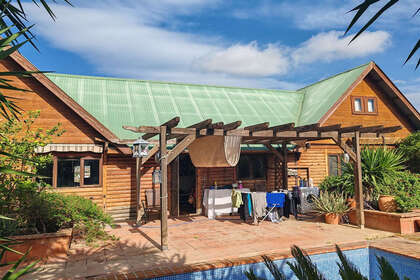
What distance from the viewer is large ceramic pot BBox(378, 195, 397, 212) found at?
876 centimetres

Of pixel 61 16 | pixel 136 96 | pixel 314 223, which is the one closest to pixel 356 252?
pixel 314 223

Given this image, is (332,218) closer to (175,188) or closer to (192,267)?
(175,188)

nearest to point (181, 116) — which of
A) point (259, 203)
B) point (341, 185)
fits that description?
point (259, 203)

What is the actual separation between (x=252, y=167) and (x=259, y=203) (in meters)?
3.21

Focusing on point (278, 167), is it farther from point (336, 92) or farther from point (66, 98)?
point (66, 98)

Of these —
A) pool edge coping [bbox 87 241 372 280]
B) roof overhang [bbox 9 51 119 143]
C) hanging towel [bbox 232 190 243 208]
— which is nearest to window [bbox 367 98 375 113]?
hanging towel [bbox 232 190 243 208]

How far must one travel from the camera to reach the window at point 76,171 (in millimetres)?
9883

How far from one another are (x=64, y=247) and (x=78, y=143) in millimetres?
4279

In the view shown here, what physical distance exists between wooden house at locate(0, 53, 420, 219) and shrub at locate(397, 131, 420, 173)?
0.82 meters

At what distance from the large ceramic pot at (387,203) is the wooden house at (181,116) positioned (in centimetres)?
361

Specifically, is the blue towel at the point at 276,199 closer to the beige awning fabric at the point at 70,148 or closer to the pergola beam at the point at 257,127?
the pergola beam at the point at 257,127

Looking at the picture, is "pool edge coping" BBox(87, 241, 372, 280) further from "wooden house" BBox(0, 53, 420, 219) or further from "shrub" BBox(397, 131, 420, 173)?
"shrub" BBox(397, 131, 420, 173)

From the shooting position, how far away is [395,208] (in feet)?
28.6

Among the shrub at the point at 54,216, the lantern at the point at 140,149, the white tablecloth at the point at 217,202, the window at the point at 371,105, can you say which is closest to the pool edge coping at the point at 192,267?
the shrub at the point at 54,216
